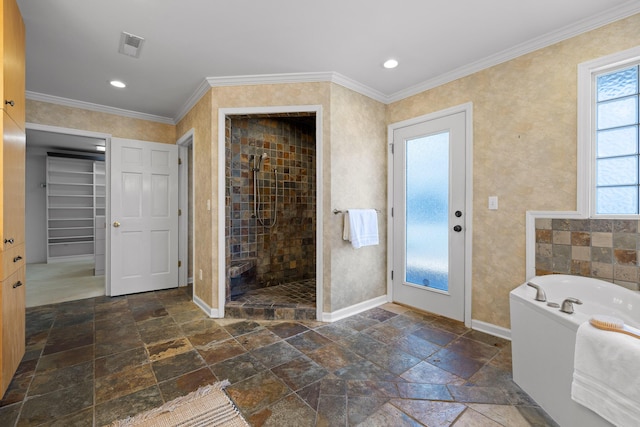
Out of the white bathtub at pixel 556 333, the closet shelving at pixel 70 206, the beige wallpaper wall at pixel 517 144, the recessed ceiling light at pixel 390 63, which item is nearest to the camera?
the white bathtub at pixel 556 333

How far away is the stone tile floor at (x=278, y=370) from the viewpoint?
1.52 metres

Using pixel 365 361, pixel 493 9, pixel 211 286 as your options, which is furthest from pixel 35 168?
pixel 493 9

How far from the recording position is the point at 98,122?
3.60 meters

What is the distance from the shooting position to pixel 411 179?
123 inches

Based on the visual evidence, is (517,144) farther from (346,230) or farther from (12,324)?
(12,324)

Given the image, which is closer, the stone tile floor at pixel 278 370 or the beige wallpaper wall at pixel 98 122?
the stone tile floor at pixel 278 370

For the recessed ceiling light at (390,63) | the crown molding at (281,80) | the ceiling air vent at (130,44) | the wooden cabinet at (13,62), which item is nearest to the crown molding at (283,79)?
the crown molding at (281,80)

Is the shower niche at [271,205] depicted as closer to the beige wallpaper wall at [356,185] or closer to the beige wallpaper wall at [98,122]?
the beige wallpaper wall at [356,185]

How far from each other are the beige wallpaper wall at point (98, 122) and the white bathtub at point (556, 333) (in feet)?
14.8

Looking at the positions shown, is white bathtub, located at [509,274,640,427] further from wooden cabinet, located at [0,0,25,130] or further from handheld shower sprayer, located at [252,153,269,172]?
wooden cabinet, located at [0,0,25,130]

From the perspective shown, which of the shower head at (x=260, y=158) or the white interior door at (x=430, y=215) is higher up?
the shower head at (x=260, y=158)

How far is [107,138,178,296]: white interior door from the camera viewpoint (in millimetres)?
3594

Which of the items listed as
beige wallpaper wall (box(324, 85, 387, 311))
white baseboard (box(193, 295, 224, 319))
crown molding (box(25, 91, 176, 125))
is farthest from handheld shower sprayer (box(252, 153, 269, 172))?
white baseboard (box(193, 295, 224, 319))

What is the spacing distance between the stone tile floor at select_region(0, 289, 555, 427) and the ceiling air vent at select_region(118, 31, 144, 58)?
2.46 m
